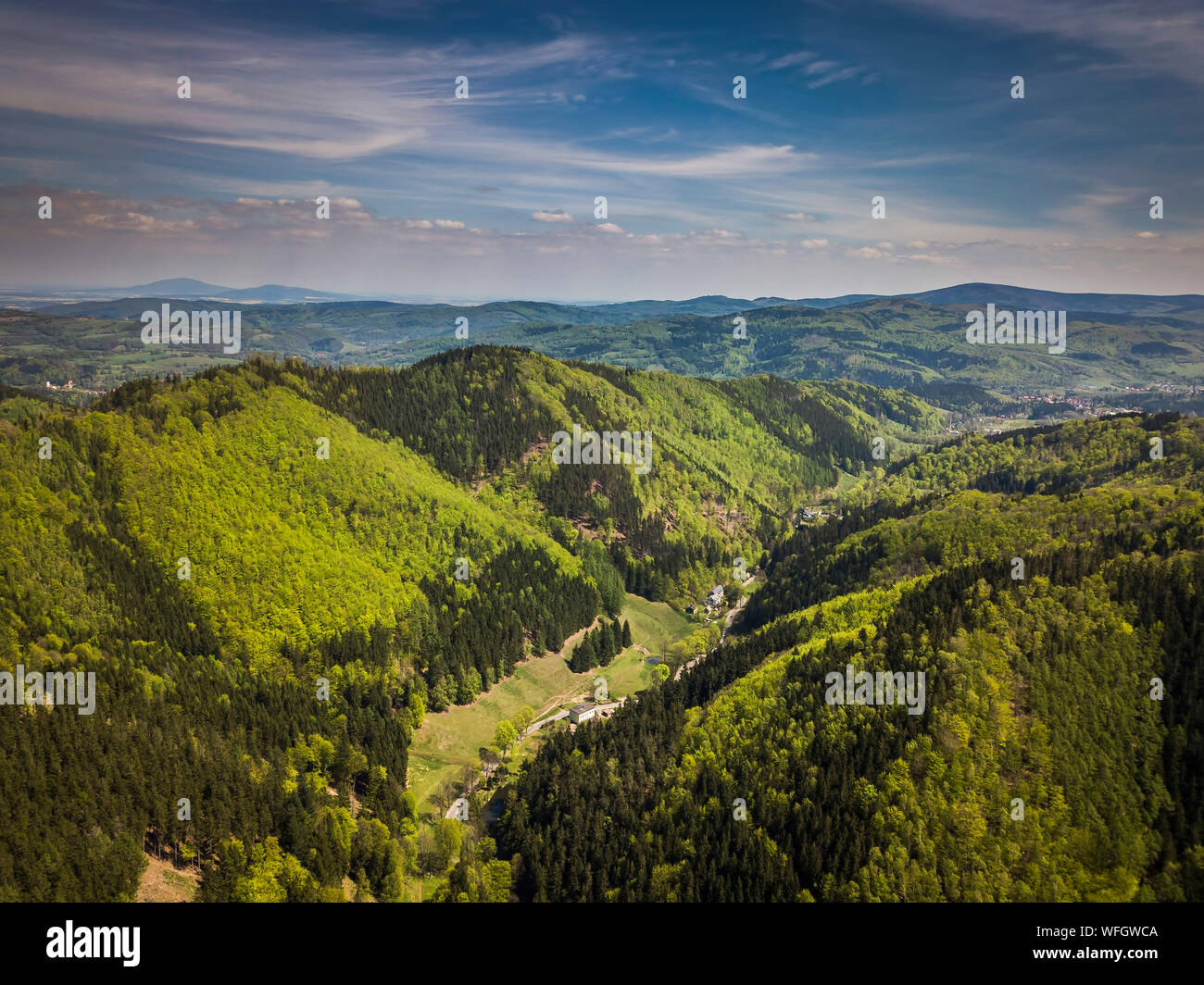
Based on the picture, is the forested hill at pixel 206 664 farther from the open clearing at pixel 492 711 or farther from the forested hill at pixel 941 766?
the forested hill at pixel 941 766

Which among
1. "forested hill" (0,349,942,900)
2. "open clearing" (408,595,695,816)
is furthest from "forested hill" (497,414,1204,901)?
"forested hill" (0,349,942,900)

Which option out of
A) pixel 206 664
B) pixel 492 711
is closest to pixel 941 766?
pixel 492 711

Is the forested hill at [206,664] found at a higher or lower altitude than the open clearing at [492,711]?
higher

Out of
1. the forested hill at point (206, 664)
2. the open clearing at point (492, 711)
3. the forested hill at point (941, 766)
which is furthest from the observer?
the open clearing at point (492, 711)

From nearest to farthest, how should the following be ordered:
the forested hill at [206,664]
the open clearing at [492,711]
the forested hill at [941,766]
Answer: the forested hill at [941,766] → the forested hill at [206,664] → the open clearing at [492,711]

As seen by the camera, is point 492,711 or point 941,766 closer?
point 941,766

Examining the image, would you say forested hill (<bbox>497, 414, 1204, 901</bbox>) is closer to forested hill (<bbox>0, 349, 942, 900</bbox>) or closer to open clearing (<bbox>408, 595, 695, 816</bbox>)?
open clearing (<bbox>408, 595, 695, 816</bbox>)

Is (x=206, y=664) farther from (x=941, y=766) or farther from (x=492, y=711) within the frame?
(x=941, y=766)

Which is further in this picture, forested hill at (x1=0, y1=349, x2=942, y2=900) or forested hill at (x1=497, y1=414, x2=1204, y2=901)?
forested hill at (x1=0, y1=349, x2=942, y2=900)

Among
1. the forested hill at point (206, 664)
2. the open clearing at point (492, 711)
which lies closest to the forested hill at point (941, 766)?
the open clearing at point (492, 711)
